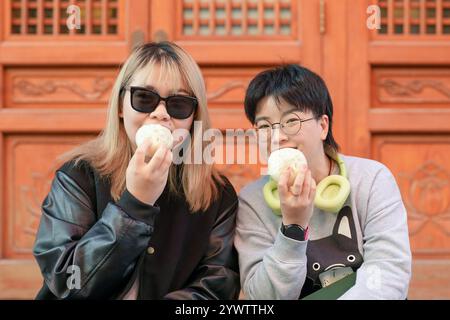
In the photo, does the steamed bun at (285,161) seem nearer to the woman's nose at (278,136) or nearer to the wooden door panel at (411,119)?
the woman's nose at (278,136)

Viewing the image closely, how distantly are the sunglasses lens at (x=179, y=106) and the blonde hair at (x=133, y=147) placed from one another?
0.04m

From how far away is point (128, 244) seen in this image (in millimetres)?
1633

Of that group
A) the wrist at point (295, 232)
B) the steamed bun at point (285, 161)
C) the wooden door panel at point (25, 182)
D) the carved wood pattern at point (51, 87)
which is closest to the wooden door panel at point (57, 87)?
the carved wood pattern at point (51, 87)

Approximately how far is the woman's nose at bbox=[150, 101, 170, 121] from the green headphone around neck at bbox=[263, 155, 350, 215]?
34 cm

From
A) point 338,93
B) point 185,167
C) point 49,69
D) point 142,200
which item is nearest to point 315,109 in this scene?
point 185,167

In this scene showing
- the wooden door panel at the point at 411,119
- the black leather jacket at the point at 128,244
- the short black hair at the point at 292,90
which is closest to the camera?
the black leather jacket at the point at 128,244

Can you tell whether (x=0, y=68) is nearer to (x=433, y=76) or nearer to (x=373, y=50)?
(x=373, y=50)

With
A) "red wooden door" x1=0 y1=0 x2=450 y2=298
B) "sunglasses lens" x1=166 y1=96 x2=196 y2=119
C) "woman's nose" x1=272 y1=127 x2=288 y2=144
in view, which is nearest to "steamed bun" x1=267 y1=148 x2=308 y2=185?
"woman's nose" x1=272 y1=127 x2=288 y2=144

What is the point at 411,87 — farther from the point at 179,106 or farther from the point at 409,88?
the point at 179,106

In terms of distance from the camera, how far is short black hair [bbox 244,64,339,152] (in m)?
1.87

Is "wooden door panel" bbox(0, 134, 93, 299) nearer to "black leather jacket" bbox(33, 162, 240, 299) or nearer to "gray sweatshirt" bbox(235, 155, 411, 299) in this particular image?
"black leather jacket" bbox(33, 162, 240, 299)

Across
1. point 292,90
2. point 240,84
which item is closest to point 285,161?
point 292,90

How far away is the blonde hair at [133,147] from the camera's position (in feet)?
6.01

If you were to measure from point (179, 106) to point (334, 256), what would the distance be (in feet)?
1.83
